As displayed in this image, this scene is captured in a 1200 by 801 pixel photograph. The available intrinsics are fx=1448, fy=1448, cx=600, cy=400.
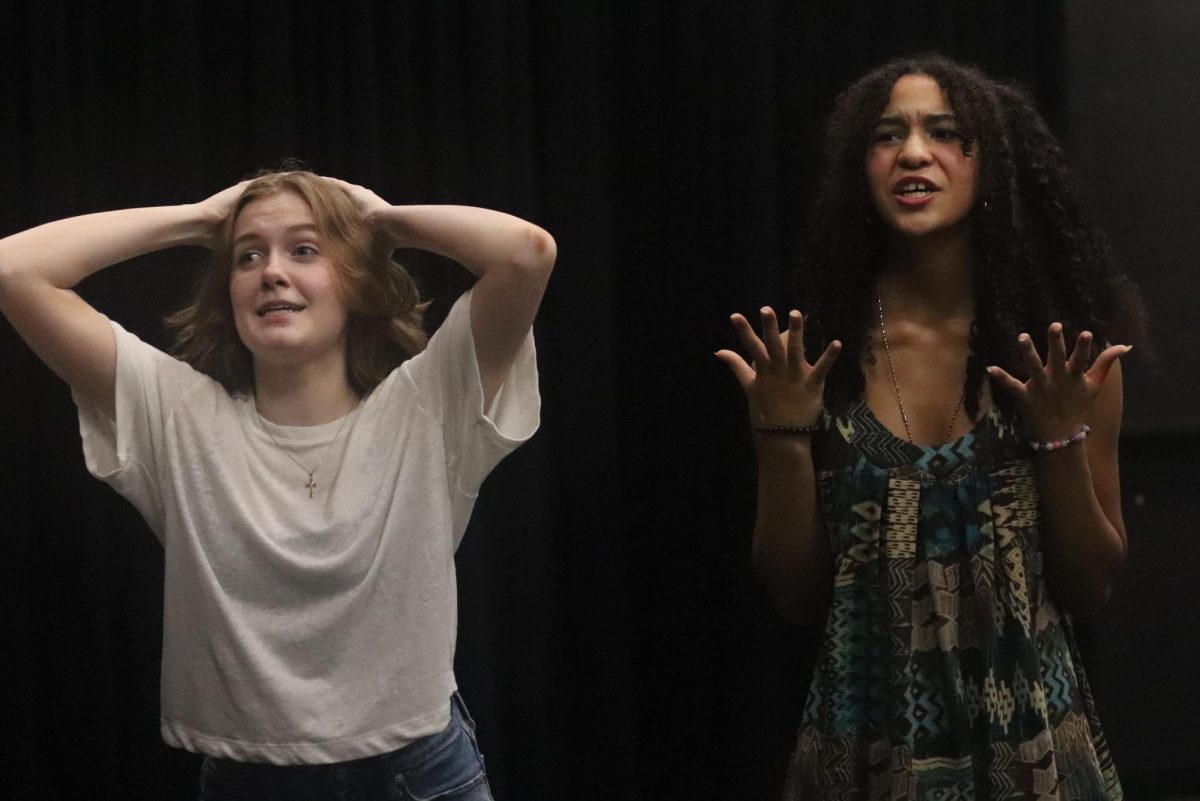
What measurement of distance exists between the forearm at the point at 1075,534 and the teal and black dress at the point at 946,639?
0.08 ft

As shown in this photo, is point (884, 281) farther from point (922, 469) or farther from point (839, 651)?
point (839, 651)

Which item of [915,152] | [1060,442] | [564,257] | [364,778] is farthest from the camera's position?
[564,257]

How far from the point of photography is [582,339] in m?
2.48

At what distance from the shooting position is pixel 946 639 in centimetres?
193

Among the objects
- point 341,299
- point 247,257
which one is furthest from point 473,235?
point 247,257

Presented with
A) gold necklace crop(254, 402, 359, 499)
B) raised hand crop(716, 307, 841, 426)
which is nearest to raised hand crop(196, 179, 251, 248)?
gold necklace crop(254, 402, 359, 499)

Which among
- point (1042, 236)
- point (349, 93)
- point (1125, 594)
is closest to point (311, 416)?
point (349, 93)

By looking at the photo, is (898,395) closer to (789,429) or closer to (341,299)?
(789,429)

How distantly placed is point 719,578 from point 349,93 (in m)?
1.04

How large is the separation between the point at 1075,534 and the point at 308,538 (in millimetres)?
1011

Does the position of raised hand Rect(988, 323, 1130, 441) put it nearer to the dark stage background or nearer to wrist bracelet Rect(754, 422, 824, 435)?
wrist bracelet Rect(754, 422, 824, 435)

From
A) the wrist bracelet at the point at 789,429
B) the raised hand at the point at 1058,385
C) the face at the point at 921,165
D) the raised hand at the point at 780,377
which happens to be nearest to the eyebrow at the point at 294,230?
the raised hand at the point at 780,377

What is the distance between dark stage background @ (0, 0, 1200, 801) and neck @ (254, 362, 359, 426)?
1.67ft

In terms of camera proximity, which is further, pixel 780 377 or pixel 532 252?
pixel 780 377
